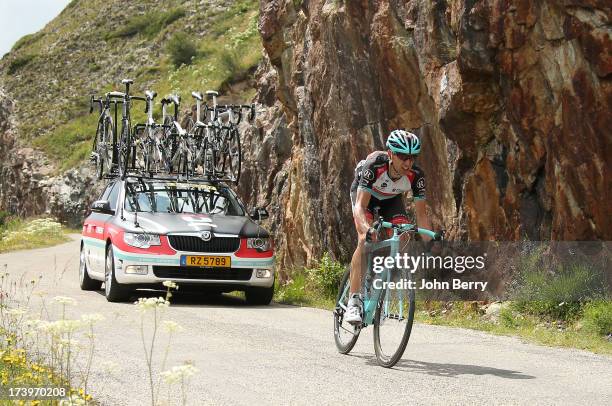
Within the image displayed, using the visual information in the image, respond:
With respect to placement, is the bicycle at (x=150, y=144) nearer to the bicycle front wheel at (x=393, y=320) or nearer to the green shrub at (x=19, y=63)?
the bicycle front wheel at (x=393, y=320)

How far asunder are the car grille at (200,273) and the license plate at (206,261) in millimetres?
67

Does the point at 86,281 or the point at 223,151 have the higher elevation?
the point at 223,151

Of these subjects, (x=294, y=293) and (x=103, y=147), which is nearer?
(x=294, y=293)

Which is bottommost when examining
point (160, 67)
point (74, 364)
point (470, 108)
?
point (74, 364)

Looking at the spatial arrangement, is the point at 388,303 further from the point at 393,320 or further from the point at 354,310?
the point at 354,310

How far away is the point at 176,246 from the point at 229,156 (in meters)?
3.33

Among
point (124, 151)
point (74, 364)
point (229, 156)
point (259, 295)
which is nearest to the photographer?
point (74, 364)

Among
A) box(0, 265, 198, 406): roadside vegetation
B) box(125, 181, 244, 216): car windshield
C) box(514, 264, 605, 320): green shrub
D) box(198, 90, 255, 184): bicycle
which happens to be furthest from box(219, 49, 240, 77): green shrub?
box(0, 265, 198, 406): roadside vegetation

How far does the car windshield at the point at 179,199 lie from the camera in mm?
15086

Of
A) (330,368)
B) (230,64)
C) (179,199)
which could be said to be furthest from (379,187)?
(230,64)

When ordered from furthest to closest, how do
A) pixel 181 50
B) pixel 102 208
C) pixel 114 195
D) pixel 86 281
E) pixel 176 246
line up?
pixel 181 50 → pixel 86 281 → pixel 114 195 → pixel 102 208 → pixel 176 246

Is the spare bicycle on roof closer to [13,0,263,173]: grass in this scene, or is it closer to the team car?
the team car

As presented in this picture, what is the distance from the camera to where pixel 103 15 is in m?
79.3

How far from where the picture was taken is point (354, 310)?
8586 millimetres
